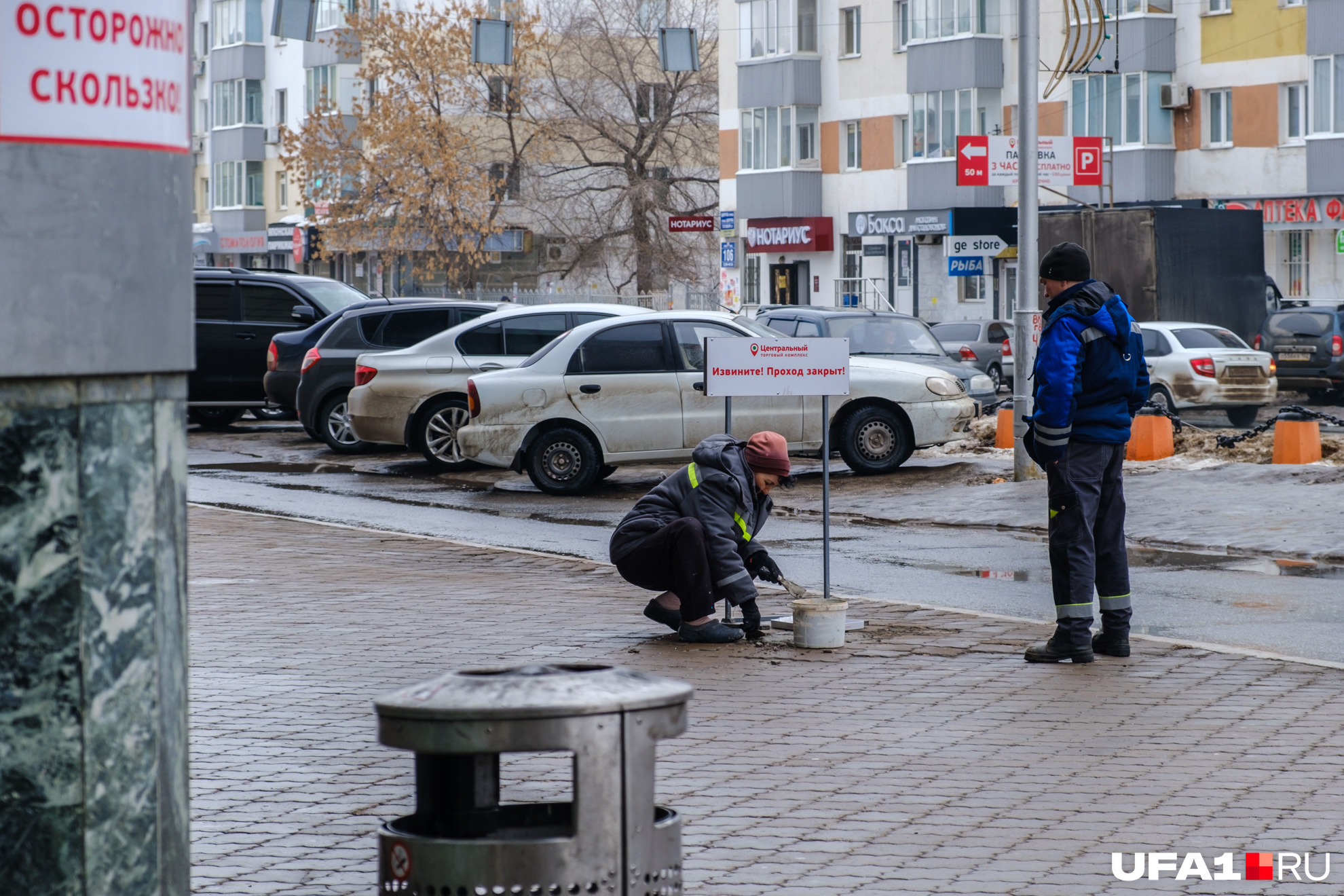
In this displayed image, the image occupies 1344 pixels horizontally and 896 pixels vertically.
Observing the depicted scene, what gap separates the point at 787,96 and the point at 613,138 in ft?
18.4

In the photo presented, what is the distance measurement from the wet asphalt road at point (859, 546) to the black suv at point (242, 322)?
7.55 ft

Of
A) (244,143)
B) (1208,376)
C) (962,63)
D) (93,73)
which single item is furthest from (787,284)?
(93,73)

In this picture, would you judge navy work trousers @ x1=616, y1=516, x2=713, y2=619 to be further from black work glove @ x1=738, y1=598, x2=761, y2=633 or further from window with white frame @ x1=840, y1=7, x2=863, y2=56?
window with white frame @ x1=840, y1=7, x2=863, y2=56

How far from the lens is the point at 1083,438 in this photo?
8719 mm

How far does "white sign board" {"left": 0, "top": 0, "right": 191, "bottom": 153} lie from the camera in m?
2.89

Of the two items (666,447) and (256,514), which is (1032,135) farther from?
(256,514)

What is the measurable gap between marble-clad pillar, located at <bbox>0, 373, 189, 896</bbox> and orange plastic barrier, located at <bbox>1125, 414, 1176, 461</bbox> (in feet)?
56.0

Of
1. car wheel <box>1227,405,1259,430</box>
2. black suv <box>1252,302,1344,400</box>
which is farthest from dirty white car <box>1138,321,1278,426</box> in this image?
black suv <box>1252,302,1344,400</box>

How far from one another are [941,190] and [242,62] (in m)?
35.2

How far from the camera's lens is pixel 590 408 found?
17766 millimetres

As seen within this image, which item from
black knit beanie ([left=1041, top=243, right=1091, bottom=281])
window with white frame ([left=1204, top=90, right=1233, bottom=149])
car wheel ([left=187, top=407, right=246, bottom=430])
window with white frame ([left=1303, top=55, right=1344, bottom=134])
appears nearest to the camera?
black knit beanie ([left=1041, top=243, right=1091, bottom=281])

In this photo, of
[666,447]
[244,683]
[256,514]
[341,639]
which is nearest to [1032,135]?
[666,447]

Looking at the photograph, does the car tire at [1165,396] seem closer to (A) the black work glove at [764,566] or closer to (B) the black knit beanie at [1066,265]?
(A) the black work glove at [764,566]

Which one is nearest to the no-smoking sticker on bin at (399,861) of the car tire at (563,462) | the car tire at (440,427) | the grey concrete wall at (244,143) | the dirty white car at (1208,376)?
the car tire at (563,462)
